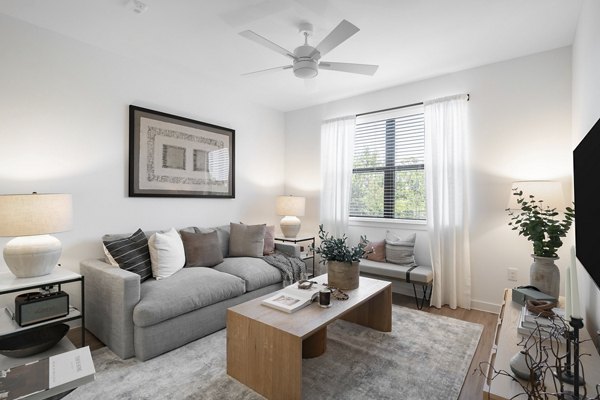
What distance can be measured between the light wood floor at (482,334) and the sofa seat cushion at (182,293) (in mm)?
1903

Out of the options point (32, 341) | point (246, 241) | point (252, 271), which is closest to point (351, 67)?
point (252, 271)

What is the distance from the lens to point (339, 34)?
6.75 feet

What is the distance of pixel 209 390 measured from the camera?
1849 mm

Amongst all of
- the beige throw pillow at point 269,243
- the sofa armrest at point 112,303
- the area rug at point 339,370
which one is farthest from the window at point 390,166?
the sofa armrest at point 112,303

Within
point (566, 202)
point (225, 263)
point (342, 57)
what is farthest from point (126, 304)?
point (566, 202)

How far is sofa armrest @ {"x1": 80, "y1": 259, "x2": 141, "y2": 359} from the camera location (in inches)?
85.9

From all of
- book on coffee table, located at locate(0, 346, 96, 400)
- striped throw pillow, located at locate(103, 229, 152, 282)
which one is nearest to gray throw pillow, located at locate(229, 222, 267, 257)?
striped throw pillow, located at locate(103, 229, 152, 282)

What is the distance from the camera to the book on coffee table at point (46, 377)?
104 cm

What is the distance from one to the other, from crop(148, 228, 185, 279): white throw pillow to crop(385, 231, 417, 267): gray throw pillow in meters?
2.35

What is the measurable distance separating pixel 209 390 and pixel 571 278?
6.54 feet

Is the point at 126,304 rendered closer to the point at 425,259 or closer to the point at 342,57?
the point at 342,57

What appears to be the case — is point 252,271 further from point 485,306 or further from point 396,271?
point 485,306

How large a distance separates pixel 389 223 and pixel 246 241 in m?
1.84

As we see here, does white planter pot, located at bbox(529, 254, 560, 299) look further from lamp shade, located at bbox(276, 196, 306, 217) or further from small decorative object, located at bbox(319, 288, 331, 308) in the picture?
lamp shade, located at bbox(276, 196, 306, 217)
